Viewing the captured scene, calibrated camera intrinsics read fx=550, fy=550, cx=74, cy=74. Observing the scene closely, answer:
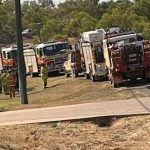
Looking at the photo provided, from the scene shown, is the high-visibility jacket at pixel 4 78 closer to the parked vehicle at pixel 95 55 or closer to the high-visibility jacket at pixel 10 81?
the high-visibility jacket at pixel 10 81

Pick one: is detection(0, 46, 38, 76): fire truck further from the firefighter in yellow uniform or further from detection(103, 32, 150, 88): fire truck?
detection(103, 32, 150, 88): fire truck

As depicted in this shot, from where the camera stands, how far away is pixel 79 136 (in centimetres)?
1341

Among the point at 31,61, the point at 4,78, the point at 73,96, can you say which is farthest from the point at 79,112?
the point at 31,61

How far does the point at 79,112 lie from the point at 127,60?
1156 cm

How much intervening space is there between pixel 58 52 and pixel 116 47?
68.9ft

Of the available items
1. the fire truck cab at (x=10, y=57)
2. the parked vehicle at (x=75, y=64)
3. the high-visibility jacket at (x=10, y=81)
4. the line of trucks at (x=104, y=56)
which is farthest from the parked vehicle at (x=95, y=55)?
the fire truck cab at (x=10, y=57)

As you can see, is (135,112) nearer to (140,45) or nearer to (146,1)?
(140,45)

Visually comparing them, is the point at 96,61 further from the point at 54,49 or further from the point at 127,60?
the point at 54,49

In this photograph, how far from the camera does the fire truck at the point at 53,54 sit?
1891 inches

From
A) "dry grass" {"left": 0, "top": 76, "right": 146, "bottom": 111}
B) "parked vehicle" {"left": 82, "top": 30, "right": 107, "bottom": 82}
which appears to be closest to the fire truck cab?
"dry grass" {"left": 0, "top": 76, "right": 146, "bottom": 111}

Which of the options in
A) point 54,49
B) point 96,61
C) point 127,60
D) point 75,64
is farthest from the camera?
point 54,49

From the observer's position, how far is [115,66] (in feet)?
90.4

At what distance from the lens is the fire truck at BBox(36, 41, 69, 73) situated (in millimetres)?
48031

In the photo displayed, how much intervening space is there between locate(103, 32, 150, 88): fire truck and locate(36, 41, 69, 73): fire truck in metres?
19.7
